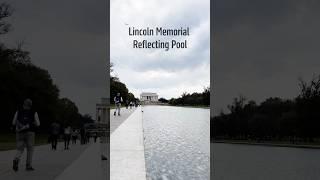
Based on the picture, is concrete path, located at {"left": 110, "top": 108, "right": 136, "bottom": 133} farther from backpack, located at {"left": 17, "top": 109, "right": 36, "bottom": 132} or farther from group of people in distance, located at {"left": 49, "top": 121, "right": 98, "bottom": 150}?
backpack, located at {"left": 17, "top": 109, "right": 36, "bottom": 132}

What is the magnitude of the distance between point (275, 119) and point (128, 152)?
48.2 ft

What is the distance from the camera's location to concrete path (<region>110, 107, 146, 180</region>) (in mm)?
9539

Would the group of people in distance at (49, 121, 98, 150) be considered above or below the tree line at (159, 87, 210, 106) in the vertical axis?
below

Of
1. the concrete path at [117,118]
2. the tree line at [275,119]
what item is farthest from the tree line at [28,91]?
the tree line at [275,119]

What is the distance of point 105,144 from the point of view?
1372cm

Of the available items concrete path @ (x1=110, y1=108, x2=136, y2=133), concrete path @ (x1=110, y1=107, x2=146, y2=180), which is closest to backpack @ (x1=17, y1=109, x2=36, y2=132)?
concrete path @ (x1=110, y1=107, x2=146, y2=180)

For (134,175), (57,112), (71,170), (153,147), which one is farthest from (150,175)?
(57,112)

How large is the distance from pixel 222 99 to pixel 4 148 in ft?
33.5

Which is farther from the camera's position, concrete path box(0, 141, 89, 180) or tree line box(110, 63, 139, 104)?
tree line box(110, 63, 139, 104)

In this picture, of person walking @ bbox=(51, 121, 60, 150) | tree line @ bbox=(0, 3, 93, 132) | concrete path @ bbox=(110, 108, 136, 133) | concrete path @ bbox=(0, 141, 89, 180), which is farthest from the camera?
concrete path @ bbox=(110, 108, 136, 133)

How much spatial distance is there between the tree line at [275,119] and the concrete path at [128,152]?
7.52m

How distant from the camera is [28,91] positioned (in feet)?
49.3

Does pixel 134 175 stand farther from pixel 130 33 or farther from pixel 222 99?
pixel 222 99

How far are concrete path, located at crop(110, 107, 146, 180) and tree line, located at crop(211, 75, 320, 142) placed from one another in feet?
24.7
